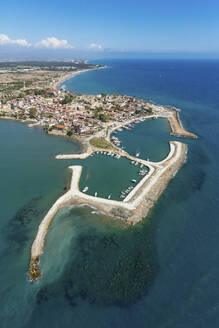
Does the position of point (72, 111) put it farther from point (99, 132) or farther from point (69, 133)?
point (99, 132)

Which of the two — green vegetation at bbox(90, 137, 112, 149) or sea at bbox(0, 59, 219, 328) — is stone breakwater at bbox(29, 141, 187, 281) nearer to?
sea at bbox(0, 59, 219, 328)

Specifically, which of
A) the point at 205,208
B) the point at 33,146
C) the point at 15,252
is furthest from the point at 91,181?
the point at 33,146

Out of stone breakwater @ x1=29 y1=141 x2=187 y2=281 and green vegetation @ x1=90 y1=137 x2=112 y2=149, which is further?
green vegetation @ x1=90 y1=137 x2=112 y2=149

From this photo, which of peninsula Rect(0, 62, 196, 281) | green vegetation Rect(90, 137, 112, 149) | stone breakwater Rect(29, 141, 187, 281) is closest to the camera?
stone breakwater Rect(29, 141, 187, 281)

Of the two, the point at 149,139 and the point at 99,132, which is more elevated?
the point at 99,132

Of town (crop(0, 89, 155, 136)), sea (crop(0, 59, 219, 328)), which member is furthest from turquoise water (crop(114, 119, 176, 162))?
town (crop(0, 89, 155, 136))

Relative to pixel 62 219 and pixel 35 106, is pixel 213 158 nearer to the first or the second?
pixel 62 219

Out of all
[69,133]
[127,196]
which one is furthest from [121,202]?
[69,133]

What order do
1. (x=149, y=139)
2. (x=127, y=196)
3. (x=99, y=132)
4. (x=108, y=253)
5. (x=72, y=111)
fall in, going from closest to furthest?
(x=108, y=253), (x=127, y=196), (x=149, y=139), (x=99, y=132), (x=72, y=111)
